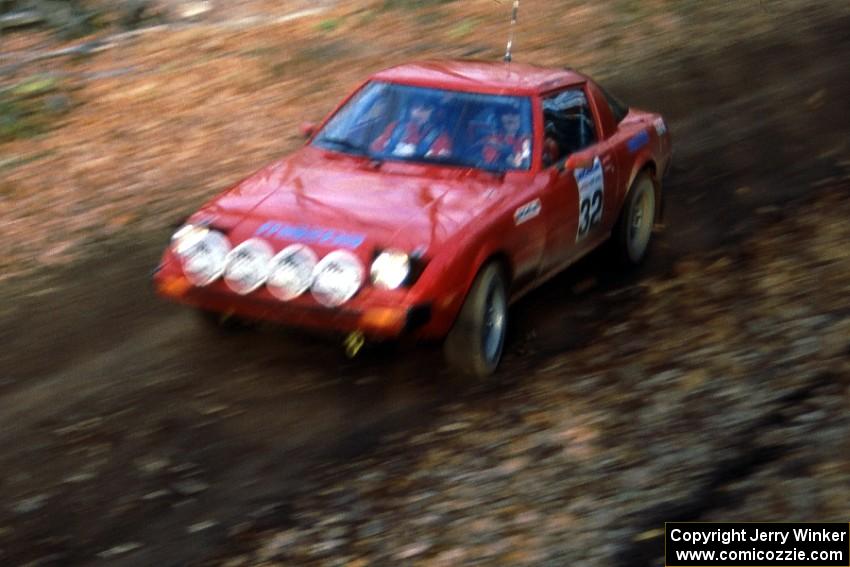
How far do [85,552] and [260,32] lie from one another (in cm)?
1010

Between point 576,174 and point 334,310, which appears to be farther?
point 576,174

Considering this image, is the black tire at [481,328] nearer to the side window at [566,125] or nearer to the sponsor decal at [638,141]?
the side window at [566,125]

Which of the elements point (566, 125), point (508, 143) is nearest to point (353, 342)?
point (508, 143)

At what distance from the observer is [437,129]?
7422mm

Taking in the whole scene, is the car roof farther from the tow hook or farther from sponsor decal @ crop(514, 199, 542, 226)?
the tow hook

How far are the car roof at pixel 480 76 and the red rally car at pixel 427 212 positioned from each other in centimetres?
2

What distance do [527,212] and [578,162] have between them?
69 cm

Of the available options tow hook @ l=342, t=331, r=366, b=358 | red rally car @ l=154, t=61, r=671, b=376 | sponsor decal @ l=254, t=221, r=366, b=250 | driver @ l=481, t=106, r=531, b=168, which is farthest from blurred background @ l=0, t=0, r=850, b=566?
driver @ l=481, t=106, r=531, b=168

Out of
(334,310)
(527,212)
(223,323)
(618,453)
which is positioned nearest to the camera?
(618,453)

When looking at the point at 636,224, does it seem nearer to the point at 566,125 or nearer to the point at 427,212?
the point at 566,125

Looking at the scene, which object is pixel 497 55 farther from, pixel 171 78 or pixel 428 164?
pixel 428 164

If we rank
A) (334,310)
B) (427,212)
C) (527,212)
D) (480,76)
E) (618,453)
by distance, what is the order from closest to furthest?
(618,453), (334,310), (427,212), (527,212), (480,76)

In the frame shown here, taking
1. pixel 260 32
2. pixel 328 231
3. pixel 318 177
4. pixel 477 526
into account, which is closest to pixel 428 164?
pixel 318 177

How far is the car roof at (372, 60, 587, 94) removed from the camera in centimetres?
761
